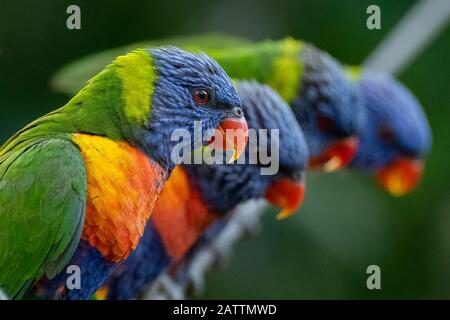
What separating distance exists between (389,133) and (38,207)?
2.29 metres

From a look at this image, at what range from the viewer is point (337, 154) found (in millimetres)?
3256

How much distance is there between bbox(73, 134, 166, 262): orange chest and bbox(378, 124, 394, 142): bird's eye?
2011 millimetres

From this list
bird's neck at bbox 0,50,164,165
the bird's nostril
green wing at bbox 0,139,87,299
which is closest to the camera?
green wing at bbox 0,139,87,299

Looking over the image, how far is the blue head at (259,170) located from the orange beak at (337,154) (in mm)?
625

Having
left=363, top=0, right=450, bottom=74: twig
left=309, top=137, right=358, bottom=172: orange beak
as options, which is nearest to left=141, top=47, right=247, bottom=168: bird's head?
left=309, top=137, right=358, bottom=172: orange beak

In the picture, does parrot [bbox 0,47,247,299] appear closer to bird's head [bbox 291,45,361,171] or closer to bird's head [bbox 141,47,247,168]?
bird's head [bbox 141,47,247,168]

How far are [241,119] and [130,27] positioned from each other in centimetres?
226

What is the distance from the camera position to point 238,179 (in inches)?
102

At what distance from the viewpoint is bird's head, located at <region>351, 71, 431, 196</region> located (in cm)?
374

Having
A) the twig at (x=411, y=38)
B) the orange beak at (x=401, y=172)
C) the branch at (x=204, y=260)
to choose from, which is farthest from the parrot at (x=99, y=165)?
the orange beak at (x=401, y=172)

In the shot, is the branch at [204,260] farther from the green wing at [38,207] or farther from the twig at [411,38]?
the green wing at [38,207]

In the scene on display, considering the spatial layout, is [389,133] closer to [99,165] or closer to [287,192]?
[287,192]
